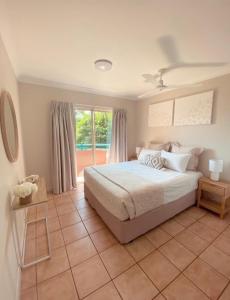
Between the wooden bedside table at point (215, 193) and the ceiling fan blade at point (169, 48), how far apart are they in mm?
2045

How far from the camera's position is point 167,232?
2012 millimetres

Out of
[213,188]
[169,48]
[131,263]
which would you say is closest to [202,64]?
[169,48]

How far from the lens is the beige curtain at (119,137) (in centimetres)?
406

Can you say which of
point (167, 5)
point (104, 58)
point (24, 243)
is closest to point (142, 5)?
point (167, 5)

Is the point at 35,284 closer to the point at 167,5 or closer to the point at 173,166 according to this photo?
the point at 173,166

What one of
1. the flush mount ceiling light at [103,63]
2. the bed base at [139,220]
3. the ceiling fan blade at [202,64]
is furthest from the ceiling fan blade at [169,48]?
the bed base at [139,220]

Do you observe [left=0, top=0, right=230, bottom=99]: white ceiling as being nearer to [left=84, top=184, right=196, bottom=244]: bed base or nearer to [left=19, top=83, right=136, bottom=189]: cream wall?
[left=19, top=83, right=136, bottom=189]: cream wall

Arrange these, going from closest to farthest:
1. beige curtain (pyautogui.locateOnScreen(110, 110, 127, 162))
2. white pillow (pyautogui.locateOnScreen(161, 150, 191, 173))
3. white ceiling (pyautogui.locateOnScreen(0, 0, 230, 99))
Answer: white ceiling (pyautogui.locateOnScreen(0, 0, 230, 99)), white pillow (pyautogui.locateOnScreen(161, 150, 191, 173)), beige curtain (pyautogui.locateOnScreen(110, 110, 127, 162))

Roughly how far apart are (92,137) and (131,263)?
9.71 ft

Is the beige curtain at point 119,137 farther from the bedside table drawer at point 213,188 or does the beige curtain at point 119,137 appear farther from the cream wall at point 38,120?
the bedside table drawer at point 213,188

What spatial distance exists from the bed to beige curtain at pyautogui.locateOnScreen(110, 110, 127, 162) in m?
1.56

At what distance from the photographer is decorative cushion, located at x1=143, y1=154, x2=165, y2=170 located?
2.90 metres

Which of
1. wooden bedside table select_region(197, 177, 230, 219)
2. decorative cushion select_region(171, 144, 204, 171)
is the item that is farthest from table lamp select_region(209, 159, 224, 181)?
decorative cushion select_region(171, 144, 204, 171)

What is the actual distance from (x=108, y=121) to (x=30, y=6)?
9.76 feet
